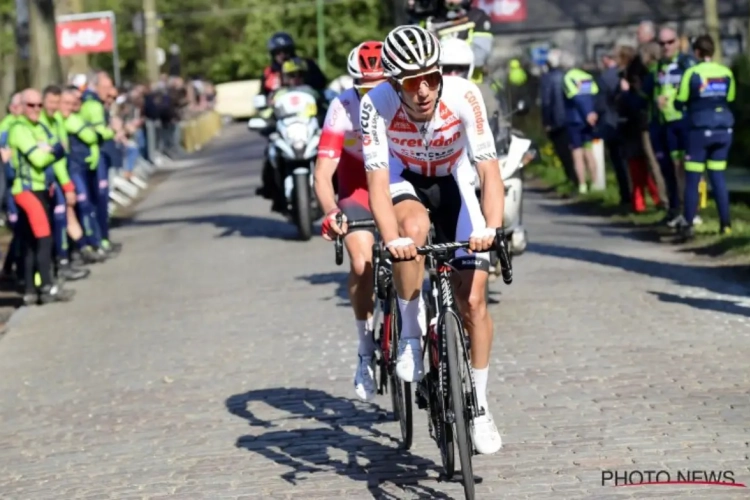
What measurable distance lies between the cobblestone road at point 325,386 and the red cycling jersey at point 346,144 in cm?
121

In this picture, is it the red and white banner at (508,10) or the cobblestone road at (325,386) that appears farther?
the red and white banner at (508,10)

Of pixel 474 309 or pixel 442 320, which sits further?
pixel 474 309

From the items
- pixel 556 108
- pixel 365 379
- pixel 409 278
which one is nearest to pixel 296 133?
pixel 556 108

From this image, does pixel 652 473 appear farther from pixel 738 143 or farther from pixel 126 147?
pixel 126 147

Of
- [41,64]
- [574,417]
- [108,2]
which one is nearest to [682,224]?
[574,417]

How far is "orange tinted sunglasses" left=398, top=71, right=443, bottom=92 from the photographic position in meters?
6.95

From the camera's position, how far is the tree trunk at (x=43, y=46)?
2372 centimetres

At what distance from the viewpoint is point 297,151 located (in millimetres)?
18547

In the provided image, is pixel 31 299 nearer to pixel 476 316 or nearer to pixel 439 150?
pixel 439 150

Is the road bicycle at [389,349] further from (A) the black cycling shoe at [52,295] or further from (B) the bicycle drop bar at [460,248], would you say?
(A) the black cycling shoe at [52,295]

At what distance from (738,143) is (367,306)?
62.7 ft

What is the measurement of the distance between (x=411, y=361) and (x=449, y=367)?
2.07ft

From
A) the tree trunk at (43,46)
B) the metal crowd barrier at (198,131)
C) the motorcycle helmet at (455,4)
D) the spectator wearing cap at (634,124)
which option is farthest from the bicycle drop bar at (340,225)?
the metal crowd barrier at (198,131)

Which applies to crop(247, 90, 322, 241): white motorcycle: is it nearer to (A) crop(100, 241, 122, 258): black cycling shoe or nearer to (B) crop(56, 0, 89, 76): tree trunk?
(A) crop(100, 241, 122, 258): black cycling shoe
